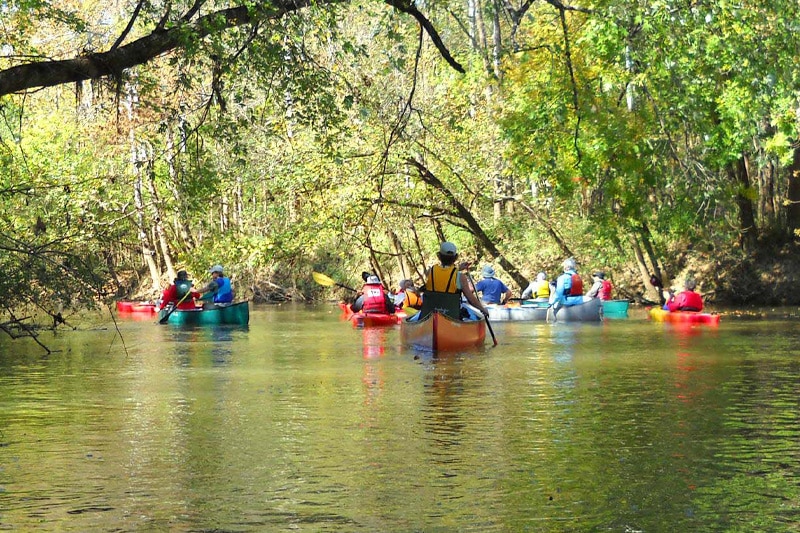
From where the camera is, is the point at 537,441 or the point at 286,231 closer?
the point at 537,441

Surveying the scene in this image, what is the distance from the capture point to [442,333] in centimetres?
2153

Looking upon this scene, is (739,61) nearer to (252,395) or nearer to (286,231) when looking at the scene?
(252,395)

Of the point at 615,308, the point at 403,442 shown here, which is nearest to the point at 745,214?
the point at 615,308

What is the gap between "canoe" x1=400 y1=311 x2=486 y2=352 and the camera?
2141 centimetres

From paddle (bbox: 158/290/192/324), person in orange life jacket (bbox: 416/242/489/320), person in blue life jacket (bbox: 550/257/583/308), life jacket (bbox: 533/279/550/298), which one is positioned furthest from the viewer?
life jacket (bbox: 533/279/550/298)

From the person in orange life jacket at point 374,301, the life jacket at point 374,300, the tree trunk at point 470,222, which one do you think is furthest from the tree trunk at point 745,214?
the life jacket at point 374,300

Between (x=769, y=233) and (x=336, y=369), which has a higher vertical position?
(x=769, y=233)

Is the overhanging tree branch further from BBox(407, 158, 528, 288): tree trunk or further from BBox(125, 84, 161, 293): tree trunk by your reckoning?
BBox(125, 84, 161, 293): tree trunk

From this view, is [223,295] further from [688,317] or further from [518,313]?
[688,317]

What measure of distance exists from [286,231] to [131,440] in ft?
91.8

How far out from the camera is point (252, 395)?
1488 centimetres

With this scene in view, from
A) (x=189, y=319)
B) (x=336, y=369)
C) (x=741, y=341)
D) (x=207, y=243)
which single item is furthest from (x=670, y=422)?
(x=207, y=243)

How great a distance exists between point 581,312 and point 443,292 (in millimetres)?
12288

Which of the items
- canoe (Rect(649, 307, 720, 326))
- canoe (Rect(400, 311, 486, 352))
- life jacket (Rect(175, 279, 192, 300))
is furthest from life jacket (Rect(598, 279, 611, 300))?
canoe (Rect(400, 311, 486, 352))
